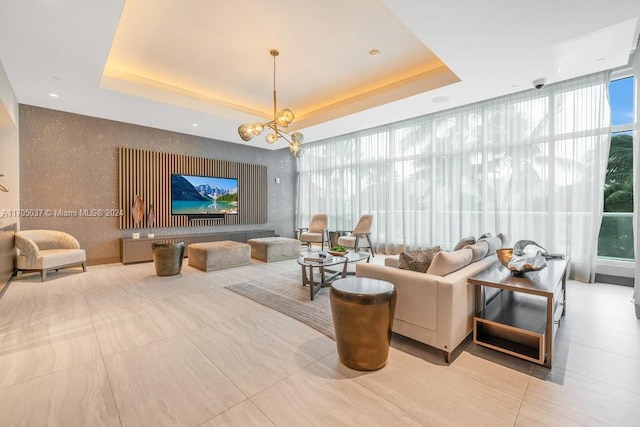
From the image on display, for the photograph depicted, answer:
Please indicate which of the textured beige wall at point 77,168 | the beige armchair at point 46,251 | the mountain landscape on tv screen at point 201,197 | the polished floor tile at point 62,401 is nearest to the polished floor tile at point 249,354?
the polished floor tile at point 62,401

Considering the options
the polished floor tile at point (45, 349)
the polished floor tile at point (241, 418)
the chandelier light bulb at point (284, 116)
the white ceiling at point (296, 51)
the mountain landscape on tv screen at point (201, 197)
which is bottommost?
the polished floor tile at point (241, 418)

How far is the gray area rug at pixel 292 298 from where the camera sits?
277cm

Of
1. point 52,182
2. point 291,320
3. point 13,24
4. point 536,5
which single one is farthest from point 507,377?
point 52,182

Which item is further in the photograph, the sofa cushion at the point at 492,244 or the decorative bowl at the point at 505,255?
the sofa cushion at the point at 492,244

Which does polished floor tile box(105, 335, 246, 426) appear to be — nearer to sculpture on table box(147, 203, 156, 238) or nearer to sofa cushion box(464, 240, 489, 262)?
sofa cushion box(464, 240, 489, 262)

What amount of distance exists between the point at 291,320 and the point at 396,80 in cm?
409

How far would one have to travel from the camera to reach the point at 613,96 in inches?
163

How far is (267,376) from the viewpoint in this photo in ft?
6.18

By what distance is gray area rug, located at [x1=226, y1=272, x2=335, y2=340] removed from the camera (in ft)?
9.08

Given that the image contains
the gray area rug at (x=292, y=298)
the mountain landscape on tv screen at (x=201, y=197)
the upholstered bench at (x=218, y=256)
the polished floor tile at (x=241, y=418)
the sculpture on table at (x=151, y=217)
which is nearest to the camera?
the polished floor tile at (x=241, y=418)

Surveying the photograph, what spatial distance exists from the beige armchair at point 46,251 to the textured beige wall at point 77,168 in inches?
16.0

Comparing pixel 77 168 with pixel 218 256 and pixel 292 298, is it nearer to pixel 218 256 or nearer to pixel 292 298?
pixel 218 256

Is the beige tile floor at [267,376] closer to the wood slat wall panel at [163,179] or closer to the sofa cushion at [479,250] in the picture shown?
the sofa cushion at [479,250]

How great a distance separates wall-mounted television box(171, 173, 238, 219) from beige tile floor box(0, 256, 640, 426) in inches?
140
